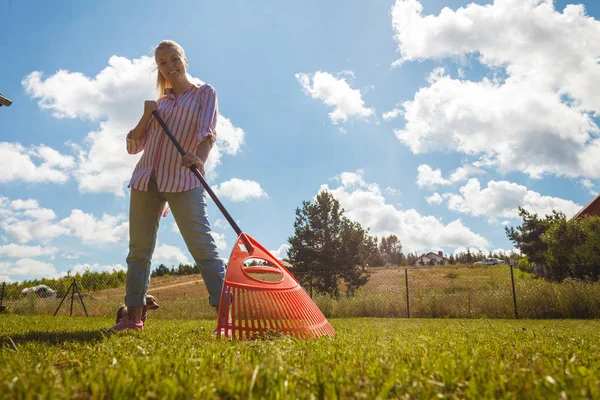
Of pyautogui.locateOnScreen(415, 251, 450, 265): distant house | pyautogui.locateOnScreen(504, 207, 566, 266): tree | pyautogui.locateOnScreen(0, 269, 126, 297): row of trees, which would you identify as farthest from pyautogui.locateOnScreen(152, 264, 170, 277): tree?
pyautogui.locateOnScreen(415, 251, 450, 265): distant house

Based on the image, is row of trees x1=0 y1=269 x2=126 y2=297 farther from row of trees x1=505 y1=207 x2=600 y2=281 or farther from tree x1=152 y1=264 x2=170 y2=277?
row of trees x1=505 y1=207 x2=600 y2=281

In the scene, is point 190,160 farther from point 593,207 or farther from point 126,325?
point 593,207

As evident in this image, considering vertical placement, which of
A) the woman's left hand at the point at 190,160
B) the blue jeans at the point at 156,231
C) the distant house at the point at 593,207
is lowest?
the blue jeans at the point at 156,231

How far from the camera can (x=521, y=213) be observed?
2323 centimetres

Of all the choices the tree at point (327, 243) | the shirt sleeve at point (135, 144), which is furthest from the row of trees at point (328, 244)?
the shirt sleeve at point (135, 144)

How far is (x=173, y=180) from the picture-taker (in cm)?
317

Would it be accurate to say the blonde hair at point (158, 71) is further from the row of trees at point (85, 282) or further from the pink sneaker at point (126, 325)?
the row of trees at point (85, 282)

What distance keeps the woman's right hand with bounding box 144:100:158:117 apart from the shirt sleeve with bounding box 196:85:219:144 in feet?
1.34

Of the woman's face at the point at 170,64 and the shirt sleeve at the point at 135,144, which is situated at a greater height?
the woman's face at the point at 170,64

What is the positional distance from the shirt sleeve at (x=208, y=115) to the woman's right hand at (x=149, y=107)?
0.41 meters

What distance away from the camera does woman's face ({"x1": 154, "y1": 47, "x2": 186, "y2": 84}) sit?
3.35m

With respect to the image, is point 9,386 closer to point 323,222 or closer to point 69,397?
point 69,397

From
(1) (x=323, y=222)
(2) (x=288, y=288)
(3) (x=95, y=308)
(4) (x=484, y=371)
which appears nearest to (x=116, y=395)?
(4) (x=484, y=371)

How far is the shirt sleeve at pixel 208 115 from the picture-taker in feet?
10.6
